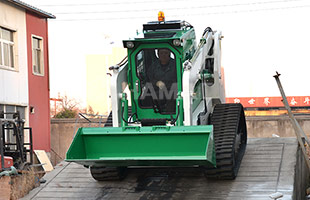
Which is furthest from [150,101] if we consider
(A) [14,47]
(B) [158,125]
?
(A) [14,47]

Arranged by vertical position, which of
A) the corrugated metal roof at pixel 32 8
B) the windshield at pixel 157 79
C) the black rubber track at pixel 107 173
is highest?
the corrugated metal roof at pixel 32 8

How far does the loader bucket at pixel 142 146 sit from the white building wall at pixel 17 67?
1063 cm

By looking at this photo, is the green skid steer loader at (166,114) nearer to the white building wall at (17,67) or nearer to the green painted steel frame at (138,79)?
the green painted steel frame at (138,79)

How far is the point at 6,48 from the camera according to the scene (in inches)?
826

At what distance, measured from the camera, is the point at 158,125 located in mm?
11008

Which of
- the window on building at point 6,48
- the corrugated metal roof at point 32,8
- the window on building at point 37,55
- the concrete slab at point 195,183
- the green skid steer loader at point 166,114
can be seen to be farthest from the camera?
the window on building at point 37,55

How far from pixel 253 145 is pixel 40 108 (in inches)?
473

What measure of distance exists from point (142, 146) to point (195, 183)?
5.29 feet

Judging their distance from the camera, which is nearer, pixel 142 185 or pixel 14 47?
pixel 142 185

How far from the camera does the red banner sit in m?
47.1

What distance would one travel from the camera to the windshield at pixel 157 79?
11.2m

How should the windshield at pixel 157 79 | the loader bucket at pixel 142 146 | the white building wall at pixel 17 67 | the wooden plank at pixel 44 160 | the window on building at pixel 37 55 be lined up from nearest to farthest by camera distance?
the loader bucket at pixel 142 146
the windshield at pixel 157 79
the white building wall at pixel 17 67
the wooden plank at pixel 44 160
the window on building at pixel 37 55

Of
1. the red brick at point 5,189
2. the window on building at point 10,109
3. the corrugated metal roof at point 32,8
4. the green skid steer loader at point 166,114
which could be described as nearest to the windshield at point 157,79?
the green skid steer loader at point 166,114

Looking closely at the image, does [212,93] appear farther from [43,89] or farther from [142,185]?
[43,89]
